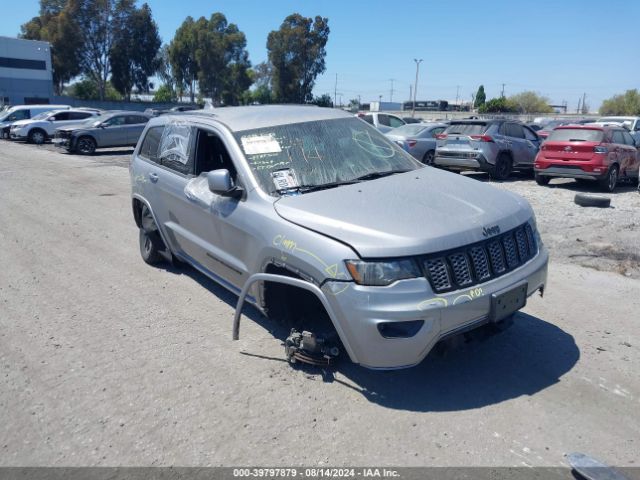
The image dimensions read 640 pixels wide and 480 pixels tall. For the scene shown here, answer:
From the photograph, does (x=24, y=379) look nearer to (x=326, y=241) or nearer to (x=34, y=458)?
(x=34, y=458)

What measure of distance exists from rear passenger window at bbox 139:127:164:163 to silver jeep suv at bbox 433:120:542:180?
9348 mm

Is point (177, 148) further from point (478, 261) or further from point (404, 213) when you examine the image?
point (478, 261)

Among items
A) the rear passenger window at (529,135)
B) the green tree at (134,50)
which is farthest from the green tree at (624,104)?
the rear passenger window at (529,135)

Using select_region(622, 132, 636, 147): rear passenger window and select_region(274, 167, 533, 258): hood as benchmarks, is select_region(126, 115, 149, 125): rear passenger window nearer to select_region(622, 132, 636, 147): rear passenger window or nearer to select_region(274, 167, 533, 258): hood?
select_region(622, 132, 636, 147): rear passenger window

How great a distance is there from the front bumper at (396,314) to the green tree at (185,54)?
66981 mm

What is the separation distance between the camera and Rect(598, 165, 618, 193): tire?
39.7 feet

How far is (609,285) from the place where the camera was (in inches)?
229

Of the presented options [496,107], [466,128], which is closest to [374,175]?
[466,128]

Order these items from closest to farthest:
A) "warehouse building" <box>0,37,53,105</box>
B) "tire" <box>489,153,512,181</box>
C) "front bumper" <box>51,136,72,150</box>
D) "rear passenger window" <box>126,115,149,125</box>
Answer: "tire" <box>489,153,512,181</box> < "front bumper" <box>51,136,72,150</box> < "rear passenger window" <box>126,115,149,125</box> < "warehouse building" <box>0,37,53,105</box>

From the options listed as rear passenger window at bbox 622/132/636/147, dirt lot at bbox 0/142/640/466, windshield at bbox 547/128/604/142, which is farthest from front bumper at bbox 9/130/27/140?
rear passenger window at bbox 622/132/636/147

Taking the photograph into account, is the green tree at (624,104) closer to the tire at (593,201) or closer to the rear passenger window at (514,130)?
the rear passenger window at (514,130)

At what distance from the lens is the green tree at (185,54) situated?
212 feet

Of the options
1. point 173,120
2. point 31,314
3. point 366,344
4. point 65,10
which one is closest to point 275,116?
point 173,120

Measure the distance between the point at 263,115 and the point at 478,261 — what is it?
2.48m
